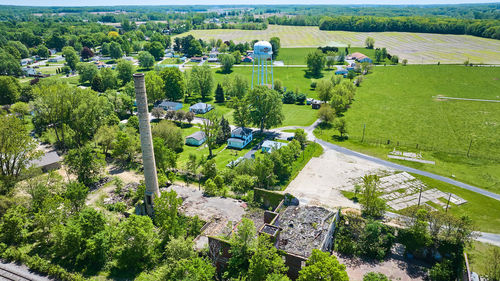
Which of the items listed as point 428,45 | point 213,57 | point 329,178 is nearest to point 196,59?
point 213,57

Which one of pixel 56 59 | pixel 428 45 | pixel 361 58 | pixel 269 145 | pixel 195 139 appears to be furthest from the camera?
pixel 428 45

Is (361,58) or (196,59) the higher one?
(361,58)

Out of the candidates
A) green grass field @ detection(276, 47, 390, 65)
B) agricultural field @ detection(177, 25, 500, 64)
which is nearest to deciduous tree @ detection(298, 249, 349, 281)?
green grass field @ detection(276, 47, 390, 65)

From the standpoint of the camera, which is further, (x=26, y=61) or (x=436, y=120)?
(x=26, y=61)

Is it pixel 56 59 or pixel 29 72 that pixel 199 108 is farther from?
pixel 56 59

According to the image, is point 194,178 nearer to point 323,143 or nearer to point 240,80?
point 323,143

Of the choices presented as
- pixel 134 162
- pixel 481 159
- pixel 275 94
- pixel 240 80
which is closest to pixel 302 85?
pixel 240 80
